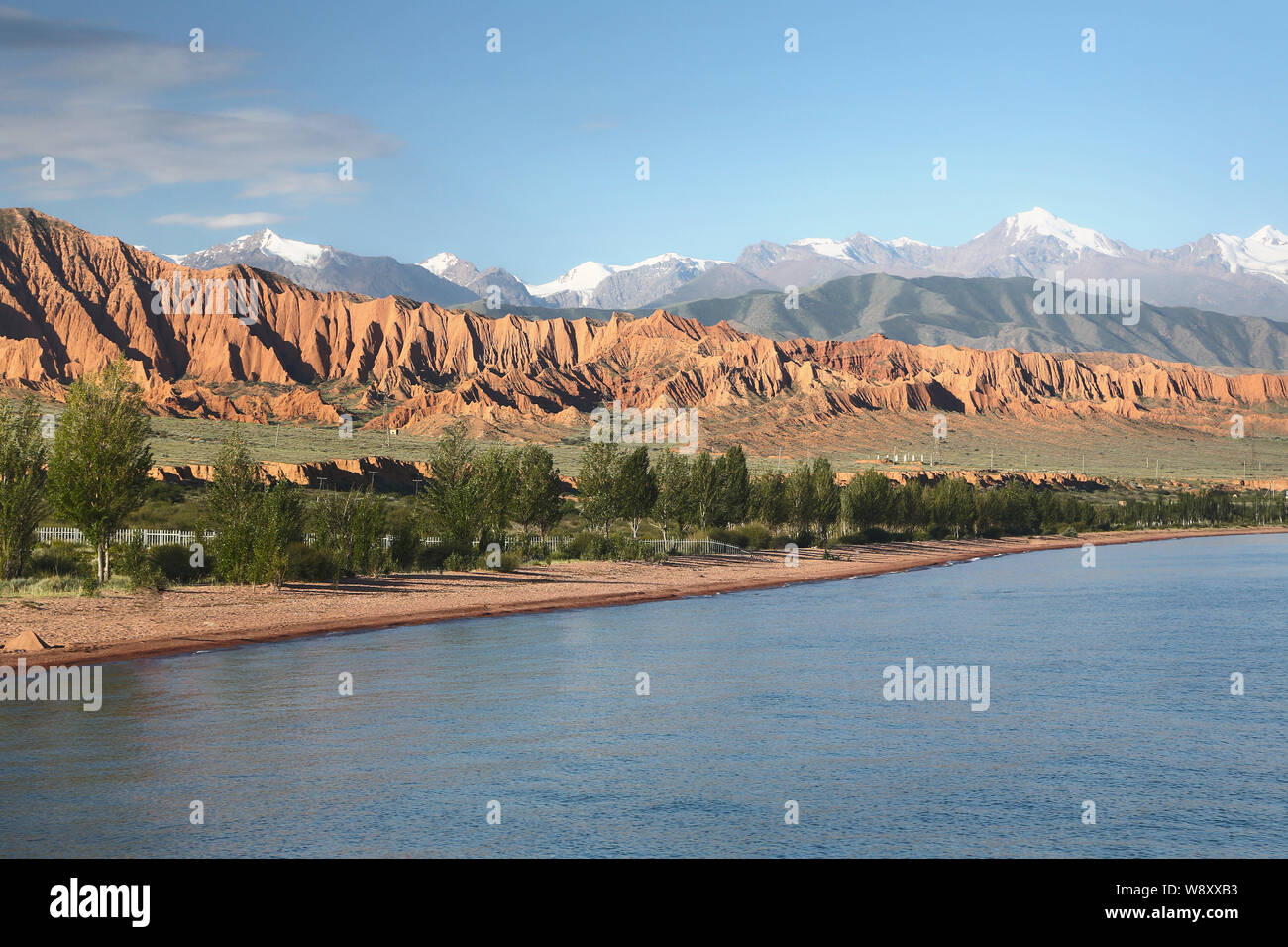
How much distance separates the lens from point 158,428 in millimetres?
132375

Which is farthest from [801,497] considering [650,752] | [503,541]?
[650,752]

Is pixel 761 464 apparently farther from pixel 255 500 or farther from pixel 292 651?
Result: pixel 292 651

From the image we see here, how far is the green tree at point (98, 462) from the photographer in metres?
35.9

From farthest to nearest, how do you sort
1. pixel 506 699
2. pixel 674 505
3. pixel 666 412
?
pixel 666 412, pixel 674 505, pixel 506 699

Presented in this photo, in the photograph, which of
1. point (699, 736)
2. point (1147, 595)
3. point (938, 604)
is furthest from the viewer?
point (1147, 595)

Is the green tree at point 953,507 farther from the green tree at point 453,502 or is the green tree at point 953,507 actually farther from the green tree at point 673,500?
the green tree at point 453,502

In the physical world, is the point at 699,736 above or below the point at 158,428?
below

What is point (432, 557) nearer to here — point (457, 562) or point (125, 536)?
point (457, 562)

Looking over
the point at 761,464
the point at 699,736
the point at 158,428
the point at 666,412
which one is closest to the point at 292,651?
the point at 699,736

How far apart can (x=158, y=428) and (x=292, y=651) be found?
11436 cm

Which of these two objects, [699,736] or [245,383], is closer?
[699,736]

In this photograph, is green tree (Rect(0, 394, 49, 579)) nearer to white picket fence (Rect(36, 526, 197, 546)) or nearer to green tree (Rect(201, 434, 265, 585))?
green tree (Rect(201, 434, 265, 585))

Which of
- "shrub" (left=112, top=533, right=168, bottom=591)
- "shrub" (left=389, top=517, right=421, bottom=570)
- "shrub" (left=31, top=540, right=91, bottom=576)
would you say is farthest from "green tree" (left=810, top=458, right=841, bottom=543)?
"shrub" (left=112, top=533, right=168, bottom=591)

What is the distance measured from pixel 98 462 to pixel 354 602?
9.48 meters
